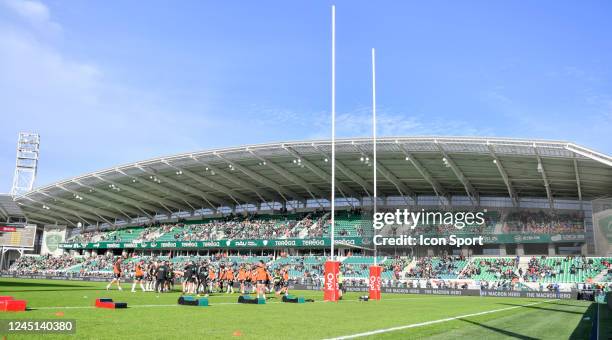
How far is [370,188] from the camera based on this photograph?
206 ft

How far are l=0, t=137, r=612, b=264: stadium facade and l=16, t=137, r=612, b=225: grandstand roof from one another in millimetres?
130

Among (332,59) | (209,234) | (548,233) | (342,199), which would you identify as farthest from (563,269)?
(209,234)

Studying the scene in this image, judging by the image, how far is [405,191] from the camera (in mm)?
62688

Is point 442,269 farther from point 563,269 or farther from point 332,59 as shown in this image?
point 332,59

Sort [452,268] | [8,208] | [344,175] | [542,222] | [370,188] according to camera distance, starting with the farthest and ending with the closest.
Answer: [8,208] < [370,188] < [344,175] < [542,222] < [452,268]

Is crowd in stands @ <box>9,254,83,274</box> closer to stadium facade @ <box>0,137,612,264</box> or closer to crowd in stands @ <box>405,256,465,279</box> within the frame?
stadium facade @ <box>0,137,612,264</box>

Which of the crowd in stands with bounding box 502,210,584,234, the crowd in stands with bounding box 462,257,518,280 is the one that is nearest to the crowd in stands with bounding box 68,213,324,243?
the crowd in stands with bounding box 462,257,518,280

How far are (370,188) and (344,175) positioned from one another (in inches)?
213

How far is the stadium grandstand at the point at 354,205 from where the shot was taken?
159 feet

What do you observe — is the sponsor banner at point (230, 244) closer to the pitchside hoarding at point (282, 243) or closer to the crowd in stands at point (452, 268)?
the pitchside hoarding at point (282, 243)

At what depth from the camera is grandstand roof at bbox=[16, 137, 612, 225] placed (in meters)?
46.9

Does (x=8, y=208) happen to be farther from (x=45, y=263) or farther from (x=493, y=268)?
(x=493, y=268)

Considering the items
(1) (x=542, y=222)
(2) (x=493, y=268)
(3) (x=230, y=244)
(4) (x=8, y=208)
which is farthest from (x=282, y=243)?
(4) (x=8, y=208)

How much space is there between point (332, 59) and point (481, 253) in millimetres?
36994
